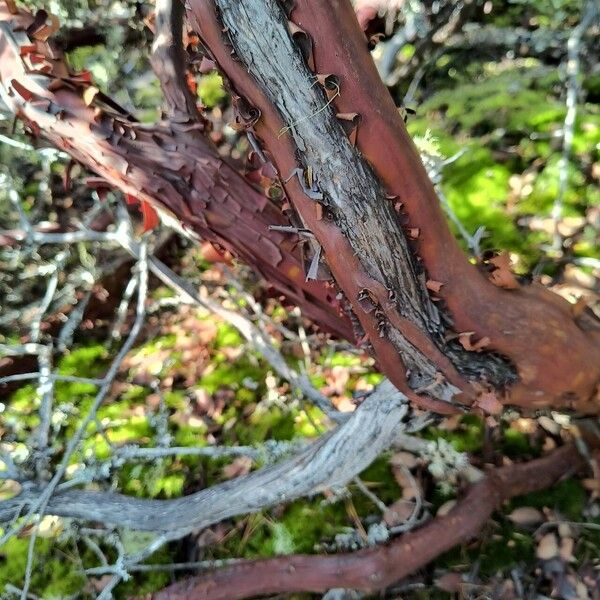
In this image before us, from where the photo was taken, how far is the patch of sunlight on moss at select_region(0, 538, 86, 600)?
2.00m

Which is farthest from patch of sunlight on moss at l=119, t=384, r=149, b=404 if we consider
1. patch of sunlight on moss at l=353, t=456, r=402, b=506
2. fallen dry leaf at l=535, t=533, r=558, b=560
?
fallen dry leaf at l=535, t=533, r=558, b=560

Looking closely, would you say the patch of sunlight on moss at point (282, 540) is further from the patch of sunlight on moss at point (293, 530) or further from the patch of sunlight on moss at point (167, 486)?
the patch of sunlight on moss at point (167, 486)

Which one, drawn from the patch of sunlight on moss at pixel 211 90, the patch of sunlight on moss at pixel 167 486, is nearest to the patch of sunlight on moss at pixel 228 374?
the patch of sunlight on moss at pixel 167 486

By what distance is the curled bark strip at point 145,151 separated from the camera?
143 centimetres

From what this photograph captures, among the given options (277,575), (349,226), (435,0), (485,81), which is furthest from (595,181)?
(277,575)

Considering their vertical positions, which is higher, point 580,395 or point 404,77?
point 404,77

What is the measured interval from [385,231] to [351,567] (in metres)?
1.18

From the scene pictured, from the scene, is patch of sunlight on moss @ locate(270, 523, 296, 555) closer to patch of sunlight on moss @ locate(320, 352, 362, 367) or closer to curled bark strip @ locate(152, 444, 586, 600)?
curled bark strip @ locate(152, 444, 586, 600)

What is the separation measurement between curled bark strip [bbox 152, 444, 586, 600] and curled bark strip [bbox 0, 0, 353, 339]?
892mm

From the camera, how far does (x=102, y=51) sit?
2826mm

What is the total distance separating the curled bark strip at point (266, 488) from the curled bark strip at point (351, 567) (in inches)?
7.5

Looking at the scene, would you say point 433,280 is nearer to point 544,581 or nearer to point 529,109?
point 544,581

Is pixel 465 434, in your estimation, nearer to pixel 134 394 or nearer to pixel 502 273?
pixel 502 273

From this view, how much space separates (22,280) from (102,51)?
1271mm
